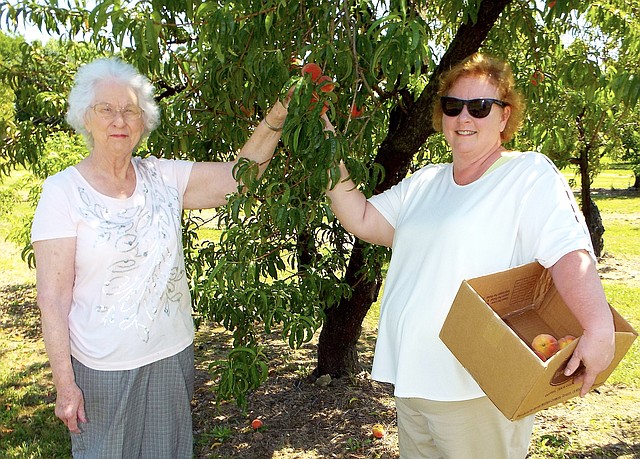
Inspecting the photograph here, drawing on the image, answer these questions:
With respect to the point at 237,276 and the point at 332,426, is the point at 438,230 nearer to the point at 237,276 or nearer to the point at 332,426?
the point at 237,276

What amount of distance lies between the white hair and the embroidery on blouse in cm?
28

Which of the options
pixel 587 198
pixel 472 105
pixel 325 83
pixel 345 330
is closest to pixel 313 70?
pixel 325 83

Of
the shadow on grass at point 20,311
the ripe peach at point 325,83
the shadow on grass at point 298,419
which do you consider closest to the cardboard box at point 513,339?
the ripe peach at point 325,83

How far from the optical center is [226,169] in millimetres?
2580

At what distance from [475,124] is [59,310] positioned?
159cm

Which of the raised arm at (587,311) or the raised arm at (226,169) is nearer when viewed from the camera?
the raised arm at (587,311)

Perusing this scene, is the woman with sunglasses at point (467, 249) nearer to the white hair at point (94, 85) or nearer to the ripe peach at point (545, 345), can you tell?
the ripe peach at point (545, 345)

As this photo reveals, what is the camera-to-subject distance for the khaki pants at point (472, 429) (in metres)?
2.16

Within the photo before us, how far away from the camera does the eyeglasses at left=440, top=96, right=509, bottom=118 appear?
2176 millimetres

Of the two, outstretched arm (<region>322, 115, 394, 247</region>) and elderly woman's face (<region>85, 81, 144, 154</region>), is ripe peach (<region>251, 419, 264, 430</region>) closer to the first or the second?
outstretched arm (<region>322, 115, 394, 247</region>)

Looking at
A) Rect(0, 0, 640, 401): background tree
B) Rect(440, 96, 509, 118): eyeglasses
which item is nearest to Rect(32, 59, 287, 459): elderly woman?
Rect(0, 0, 640, 401): background tree

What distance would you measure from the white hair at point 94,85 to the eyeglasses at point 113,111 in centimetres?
4

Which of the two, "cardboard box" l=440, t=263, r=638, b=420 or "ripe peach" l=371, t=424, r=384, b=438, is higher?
"cardboard box" l=440, t=263, r=638, b=420

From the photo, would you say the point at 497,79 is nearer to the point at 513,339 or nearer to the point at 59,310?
the point at 513,339
